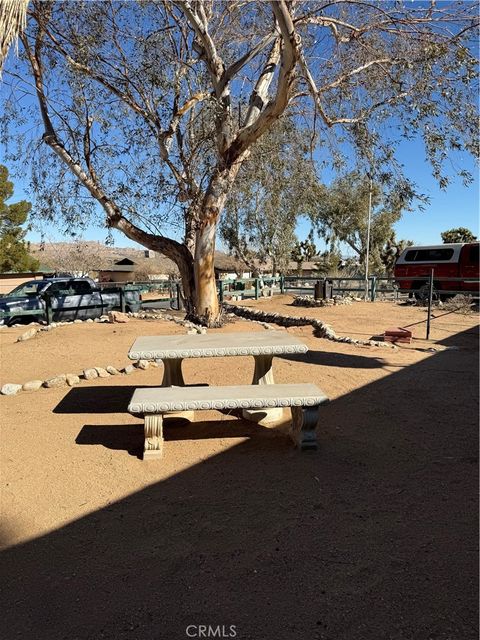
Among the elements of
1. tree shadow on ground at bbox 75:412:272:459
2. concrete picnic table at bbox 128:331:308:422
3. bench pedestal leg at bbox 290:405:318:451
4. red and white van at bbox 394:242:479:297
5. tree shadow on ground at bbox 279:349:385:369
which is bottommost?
tree shadow on ground at bbox 75:412:272:459

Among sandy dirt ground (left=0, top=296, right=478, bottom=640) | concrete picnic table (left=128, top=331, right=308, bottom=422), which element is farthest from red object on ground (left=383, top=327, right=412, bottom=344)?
concrete picnic table (left=128, top=331, right=308, bottom=422)

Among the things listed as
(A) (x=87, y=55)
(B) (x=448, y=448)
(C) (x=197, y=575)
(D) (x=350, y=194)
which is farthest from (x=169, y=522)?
(D) (x=350, y=194)

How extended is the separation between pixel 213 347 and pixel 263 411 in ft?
2.78

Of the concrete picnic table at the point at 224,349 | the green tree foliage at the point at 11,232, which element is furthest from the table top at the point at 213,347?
the green tree foliage at the point at 11,232

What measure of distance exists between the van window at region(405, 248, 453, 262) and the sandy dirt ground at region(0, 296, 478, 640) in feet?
41.4

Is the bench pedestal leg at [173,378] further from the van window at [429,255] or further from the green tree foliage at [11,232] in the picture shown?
the green tree foliage at [11,232]

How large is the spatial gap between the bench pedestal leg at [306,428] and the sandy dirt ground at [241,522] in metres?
0.11

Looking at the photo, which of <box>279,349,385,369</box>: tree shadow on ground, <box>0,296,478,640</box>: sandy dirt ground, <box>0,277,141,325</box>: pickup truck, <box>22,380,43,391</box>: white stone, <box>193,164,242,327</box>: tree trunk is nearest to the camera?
<box>0,296,478,640</box>: sandy dirt ground

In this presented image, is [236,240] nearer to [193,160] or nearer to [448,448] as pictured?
[193,160]

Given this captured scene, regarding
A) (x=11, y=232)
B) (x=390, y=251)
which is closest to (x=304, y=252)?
(x=390, y=251)

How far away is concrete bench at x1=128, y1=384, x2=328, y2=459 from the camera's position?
11.7 ft

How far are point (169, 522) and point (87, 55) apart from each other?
367 inches

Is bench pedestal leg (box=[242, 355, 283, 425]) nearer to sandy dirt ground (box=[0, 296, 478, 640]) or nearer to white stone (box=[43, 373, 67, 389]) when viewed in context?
sandy dirt ground (box=[0, 296, 478, 640])

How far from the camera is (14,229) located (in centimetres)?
3456
